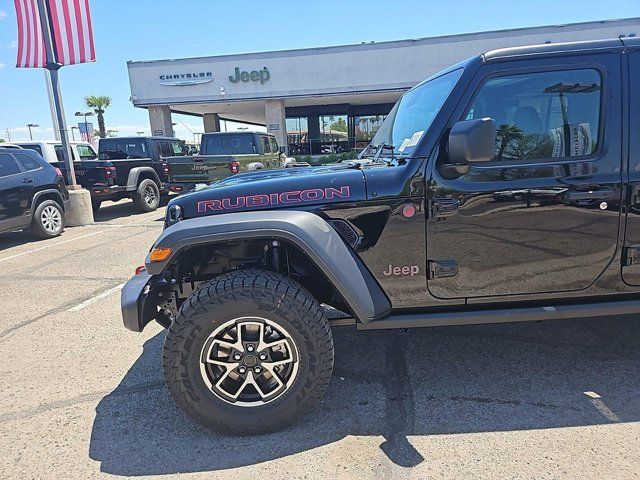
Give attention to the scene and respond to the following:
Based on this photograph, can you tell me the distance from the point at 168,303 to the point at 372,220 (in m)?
1.42

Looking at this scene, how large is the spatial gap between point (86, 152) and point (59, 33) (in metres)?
4.23

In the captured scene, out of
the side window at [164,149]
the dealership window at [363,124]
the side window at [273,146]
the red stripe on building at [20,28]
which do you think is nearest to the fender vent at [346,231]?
the side window at [273,146]

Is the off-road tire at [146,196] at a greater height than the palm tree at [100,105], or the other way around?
the palm tree at [100,105]

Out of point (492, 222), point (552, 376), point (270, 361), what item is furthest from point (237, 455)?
point (552, 376)

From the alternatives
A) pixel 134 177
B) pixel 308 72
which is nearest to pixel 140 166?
pixel 134 177

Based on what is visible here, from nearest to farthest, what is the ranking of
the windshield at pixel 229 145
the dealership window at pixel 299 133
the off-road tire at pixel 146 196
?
the off-road tire at pixel 146 196, the windshield at pixel 229 145, the dealership window at pixel 299 133

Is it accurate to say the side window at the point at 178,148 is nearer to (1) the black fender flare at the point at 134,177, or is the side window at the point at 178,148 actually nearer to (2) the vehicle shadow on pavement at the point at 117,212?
(2) the vehicle shadow on pavement at the point at 117,212

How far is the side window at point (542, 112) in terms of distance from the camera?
2475 millimetres

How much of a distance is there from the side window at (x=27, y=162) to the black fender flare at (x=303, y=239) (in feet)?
23.9

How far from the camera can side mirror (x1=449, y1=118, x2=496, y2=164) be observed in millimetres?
2191

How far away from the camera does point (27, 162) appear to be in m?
8.09

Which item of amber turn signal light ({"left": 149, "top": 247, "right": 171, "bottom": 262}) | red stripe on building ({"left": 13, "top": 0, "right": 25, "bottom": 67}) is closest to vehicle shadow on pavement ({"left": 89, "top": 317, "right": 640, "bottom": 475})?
amber turn signal light ({"left": 149, "top": 247, "right": 171, "bottom": 262})

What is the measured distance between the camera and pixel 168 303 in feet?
9.21

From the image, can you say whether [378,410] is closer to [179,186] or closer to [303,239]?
[303,239]
